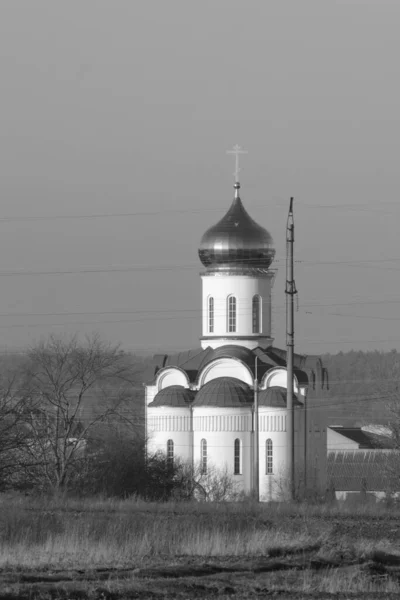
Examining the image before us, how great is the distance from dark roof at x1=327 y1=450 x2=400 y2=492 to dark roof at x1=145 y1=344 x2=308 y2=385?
23.7 ft

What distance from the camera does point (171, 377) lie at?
166 ft

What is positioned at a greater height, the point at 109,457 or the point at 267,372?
the point at 267,372

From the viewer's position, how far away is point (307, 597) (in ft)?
37.2

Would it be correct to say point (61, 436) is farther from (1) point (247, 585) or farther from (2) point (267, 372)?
(1) point (247, 585)

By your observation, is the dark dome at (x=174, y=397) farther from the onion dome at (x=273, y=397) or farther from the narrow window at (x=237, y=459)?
the onion dome at (x=273, y=397)

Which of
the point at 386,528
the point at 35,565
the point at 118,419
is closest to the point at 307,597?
the point at 35,565

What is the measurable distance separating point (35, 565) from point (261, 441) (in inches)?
1316

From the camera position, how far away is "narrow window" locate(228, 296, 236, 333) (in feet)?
164

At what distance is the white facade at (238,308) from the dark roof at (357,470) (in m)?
8.10

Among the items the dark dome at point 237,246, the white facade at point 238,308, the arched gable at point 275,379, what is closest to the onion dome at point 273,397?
the arched gable at point 275,379

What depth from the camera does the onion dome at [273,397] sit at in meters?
46.2

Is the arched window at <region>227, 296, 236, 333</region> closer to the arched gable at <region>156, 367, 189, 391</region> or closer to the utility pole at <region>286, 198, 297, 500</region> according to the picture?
→ the arched gable at <region>156, 367, 189, 391</region>

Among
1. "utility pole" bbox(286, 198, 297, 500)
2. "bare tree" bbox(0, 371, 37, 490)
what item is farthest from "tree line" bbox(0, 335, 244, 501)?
"utility pole" bbox(286, 198, 297, 500)

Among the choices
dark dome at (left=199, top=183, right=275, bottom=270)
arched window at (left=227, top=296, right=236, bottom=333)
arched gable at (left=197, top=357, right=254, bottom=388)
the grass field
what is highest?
dark dome at (left=199, top=183, right=275, bottom=270)
